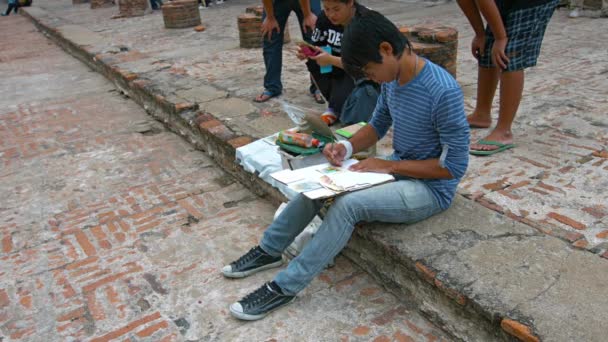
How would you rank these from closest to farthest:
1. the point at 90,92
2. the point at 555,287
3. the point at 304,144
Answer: the point at 555,287
the point at 304,144
the point at 90,92

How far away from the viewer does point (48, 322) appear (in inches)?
97.8

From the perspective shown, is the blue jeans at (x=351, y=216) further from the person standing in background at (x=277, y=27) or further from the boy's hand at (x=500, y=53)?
the person standing in background at (x=277, y=27)

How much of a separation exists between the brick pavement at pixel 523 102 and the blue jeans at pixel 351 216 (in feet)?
1.81

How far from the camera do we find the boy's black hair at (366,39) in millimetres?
2162

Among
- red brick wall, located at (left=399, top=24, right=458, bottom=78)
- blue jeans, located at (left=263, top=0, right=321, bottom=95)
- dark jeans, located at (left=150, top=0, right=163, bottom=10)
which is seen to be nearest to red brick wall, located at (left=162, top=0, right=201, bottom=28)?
dark jeans, located at (left=150, top=0, right=163, bottom=10)

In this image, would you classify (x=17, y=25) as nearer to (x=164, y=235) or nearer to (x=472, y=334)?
(x=164, y=235)

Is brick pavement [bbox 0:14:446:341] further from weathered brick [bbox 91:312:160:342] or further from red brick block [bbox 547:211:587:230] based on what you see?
red brick block [bbox 547:211:587:230]

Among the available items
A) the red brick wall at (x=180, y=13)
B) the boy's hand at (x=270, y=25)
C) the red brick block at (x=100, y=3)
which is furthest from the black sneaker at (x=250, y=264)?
the red brick block at (x=100, y=3)

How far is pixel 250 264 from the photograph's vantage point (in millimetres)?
2668

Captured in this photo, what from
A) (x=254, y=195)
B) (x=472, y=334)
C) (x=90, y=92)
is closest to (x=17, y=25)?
(x=90, y=92)

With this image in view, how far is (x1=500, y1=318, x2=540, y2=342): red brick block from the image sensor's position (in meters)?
1.80

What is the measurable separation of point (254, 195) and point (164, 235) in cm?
72

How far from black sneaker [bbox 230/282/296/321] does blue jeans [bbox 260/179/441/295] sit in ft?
0.13

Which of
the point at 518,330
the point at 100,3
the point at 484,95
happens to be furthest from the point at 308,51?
the point at 100,3
